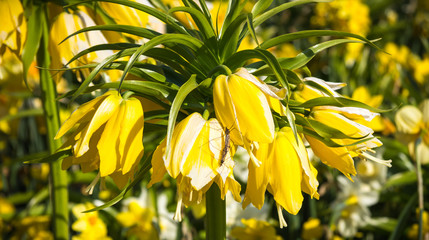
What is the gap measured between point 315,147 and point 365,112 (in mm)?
68

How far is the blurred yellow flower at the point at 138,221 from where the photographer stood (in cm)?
117

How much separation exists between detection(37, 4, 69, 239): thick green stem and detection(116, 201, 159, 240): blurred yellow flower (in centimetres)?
28

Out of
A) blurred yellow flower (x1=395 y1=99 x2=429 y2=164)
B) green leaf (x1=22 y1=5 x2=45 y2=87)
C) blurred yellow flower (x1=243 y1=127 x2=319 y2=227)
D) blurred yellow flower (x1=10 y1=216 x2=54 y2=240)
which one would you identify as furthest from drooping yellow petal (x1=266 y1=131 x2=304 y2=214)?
blurred yellow flower (x1=10 y1=216 x2=54 y2=240)

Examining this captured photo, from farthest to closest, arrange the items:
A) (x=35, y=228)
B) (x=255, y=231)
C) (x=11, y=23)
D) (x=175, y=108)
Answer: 1. (x=35, y=228)
2. (x=255, y=231)
3. (x=11, y=23)
4. (x=175, y=108)

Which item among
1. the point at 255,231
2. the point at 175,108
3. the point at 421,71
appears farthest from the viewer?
the point at 421,71

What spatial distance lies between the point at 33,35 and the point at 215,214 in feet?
1.35

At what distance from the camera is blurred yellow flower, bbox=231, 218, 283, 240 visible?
1.09 meters

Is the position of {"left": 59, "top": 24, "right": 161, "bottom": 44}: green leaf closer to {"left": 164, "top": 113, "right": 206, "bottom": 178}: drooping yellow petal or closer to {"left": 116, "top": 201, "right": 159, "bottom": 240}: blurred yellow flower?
{"left": 164, "top": 113, "right": 206, "bottom": 178}: drooping yellow petal

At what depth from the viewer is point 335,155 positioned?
580mm

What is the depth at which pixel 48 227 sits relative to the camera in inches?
57.5

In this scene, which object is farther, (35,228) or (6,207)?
(6,207)

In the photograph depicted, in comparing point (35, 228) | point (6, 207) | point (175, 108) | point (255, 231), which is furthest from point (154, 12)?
point (6, 207)

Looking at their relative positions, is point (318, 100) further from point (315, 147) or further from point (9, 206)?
A: point (9, 206)

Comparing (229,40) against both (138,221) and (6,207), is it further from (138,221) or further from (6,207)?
(6,207)
